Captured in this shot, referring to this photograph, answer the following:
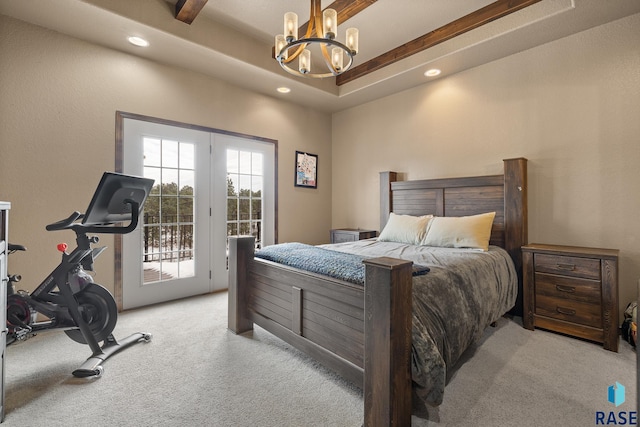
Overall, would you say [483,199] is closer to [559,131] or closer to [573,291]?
[559,131]

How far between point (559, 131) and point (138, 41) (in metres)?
4.10

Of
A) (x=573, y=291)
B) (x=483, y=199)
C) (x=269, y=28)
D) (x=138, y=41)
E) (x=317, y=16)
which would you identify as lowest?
(x=573, y=291)

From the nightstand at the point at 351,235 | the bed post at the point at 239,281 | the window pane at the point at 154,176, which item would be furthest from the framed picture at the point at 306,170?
the bed post at the point at 239,281

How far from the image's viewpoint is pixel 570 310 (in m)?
2.37

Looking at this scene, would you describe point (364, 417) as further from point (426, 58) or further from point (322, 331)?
point (426, 58)

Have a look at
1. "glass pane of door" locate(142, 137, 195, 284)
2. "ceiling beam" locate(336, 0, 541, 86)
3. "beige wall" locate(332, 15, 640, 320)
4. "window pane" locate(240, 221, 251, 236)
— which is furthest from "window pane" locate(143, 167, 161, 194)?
"beige wall" locate(332, 15, 640, 320)

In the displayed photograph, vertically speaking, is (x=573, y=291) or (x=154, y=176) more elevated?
(x=154, y=176)

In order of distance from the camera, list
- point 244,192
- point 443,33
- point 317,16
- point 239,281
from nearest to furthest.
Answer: point 317,16 → point 239,281 → point 443,33 → point 244,192

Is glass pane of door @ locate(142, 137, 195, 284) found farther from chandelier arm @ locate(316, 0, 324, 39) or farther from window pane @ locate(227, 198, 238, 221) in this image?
chandelier arm @ locate(316, 0, 324, 39)

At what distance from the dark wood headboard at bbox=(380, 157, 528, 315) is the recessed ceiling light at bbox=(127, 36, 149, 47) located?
306 centimetres

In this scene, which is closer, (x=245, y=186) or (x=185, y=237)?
(x=185, y=237)

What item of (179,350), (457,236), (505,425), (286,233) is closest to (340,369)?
(505,425)

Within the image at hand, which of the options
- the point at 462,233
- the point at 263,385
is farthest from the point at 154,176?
the point at 462,233

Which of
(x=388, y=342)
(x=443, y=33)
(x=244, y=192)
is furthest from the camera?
(x=244, y=192)
